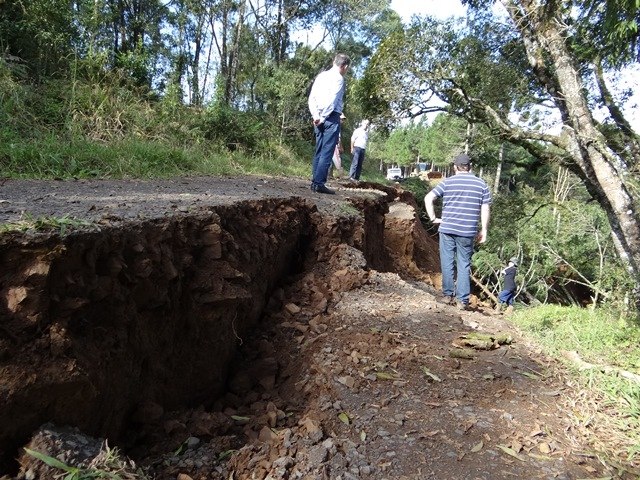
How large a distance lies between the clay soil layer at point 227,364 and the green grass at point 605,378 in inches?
5.2

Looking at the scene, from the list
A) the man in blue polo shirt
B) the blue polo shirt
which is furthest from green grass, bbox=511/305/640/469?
the blue polo shirt

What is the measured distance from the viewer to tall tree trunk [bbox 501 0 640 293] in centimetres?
659

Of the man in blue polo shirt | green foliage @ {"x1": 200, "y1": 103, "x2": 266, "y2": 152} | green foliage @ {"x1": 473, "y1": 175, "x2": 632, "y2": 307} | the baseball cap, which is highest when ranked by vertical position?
green foliage @ {"x1": 200, "y1": 103, "x2": 266, "y2": 152}

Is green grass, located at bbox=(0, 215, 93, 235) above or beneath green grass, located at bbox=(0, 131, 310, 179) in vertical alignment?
beneath

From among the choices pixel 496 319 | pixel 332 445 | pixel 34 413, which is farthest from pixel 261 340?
pixel 496 319

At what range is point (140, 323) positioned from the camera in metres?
2.40

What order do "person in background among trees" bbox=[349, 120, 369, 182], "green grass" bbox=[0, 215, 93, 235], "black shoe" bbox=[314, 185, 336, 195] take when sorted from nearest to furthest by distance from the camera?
"green grass" bbox=[0, 215, 93, 235]
"black shoe" bbox=[314, 185, 336, 195]
"person in background among trees" bbox=[349, 120, 369, 182]

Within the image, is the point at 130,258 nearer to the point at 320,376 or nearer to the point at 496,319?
the point at 320,376

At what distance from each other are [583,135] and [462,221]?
3.74 meters

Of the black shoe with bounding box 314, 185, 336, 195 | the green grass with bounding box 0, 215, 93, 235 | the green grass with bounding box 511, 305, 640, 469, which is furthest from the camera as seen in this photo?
the black shoe with bounding box 314, 185, 336, 195

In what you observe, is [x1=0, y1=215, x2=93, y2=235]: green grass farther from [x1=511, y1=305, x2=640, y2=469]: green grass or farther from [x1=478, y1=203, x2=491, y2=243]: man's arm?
[x1=478, y1=203, x2=491, y2=243]: man's arm

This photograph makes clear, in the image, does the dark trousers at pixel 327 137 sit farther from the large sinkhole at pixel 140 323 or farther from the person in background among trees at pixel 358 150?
the person in background among trees at pixel 358 150

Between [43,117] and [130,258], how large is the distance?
222 inches

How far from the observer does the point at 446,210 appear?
15.3ft
